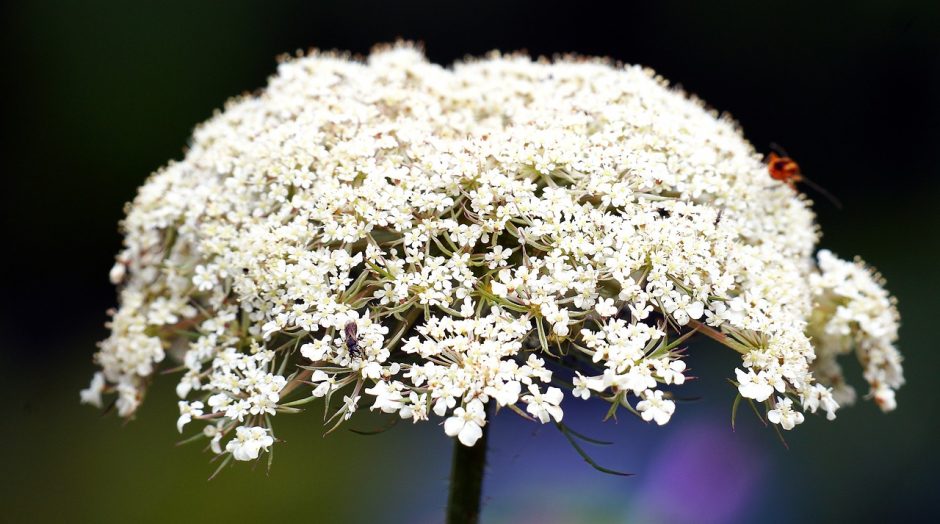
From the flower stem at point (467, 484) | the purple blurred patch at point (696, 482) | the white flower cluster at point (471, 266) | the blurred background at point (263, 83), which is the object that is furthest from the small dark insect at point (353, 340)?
the blurred background at point (263, 83)

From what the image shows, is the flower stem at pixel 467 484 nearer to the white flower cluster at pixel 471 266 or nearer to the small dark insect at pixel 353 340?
the white flower cluster at pixel 471 266

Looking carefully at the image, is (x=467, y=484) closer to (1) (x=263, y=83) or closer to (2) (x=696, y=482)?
(2) (x=696, y=482)

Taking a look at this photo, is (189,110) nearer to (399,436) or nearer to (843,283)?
(399,436)

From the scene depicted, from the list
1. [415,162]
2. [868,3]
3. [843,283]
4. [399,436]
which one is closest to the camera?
[415,162]

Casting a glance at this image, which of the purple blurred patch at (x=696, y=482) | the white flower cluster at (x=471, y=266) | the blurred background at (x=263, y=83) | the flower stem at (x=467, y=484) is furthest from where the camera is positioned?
the blurred background at (x=263, y=83)

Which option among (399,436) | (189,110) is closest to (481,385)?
(399,436)

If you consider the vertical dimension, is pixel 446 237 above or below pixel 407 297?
above

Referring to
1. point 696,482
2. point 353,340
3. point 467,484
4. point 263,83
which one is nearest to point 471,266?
point 353,340
